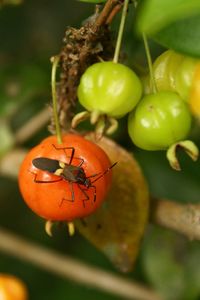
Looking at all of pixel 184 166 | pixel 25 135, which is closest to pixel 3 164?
pixel 25 135

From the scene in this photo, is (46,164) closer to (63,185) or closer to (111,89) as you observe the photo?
(63,185)

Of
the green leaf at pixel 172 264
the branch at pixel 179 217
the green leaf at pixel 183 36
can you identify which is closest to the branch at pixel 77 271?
the green leaf at pixel 172 264

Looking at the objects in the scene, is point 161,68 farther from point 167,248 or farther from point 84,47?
point 167,248

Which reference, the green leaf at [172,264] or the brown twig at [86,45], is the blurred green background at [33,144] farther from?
the brown twig at [86,45]

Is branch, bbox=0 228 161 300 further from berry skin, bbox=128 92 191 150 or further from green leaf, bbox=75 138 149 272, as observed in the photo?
berry skin, bbox=128 92 191 150

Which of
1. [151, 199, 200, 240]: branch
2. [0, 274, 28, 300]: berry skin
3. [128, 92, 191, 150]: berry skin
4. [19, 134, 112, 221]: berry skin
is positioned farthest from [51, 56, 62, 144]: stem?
[0, 274, 28, 300]: berry skin

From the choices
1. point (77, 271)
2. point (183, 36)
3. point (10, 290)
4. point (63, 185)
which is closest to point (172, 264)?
point (77, 271)
